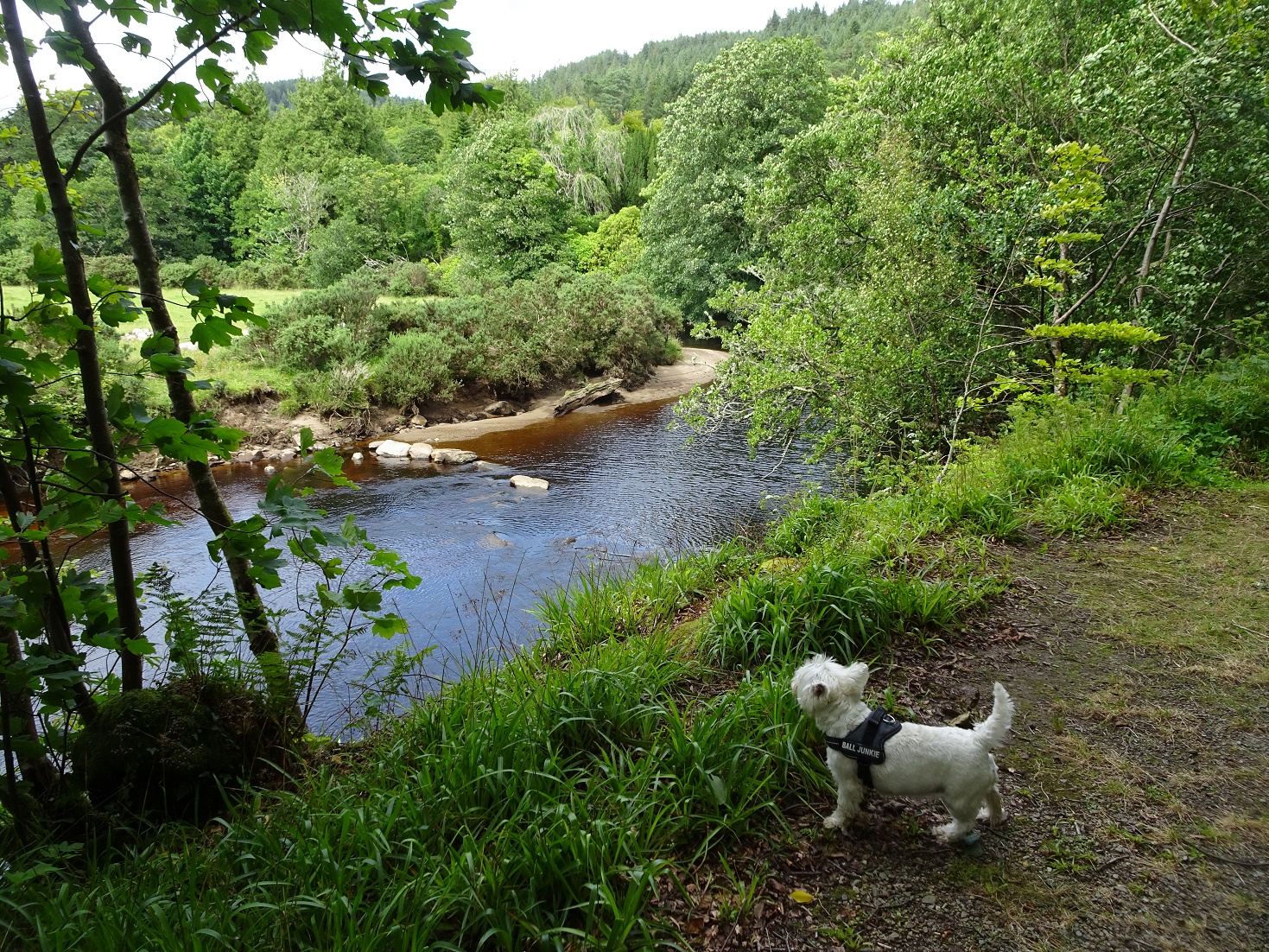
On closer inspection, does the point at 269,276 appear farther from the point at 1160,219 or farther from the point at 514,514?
the point at 1160,219

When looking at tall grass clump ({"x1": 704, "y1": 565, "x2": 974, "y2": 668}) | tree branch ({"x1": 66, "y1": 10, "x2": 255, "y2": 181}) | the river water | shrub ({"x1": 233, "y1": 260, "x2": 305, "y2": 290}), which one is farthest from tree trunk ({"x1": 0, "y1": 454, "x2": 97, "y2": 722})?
shrub ({"x1": 233, "y1": 260, "x2": 305, "y2": 290})

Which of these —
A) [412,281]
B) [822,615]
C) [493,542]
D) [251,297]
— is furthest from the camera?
[412,281]

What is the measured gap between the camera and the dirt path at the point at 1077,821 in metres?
2.20

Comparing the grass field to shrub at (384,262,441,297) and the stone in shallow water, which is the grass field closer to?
shrub at (384,262,441,297)

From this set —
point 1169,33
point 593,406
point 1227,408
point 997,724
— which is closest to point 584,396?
point 593,406

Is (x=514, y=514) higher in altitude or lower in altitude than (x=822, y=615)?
lower

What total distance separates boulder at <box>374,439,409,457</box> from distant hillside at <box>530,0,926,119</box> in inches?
1726

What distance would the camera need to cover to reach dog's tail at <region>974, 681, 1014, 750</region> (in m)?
2.35

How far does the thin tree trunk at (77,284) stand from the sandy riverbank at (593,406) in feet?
41.8

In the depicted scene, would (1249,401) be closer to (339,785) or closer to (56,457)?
(339,785)

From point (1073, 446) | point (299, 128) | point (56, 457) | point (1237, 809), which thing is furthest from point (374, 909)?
point (299, 128)

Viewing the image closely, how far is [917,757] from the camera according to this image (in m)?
2.46

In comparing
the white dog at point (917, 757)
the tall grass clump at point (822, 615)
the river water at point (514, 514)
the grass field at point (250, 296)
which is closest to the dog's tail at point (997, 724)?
the white dog at point (917, 757)

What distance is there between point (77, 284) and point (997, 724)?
3.71 meters
